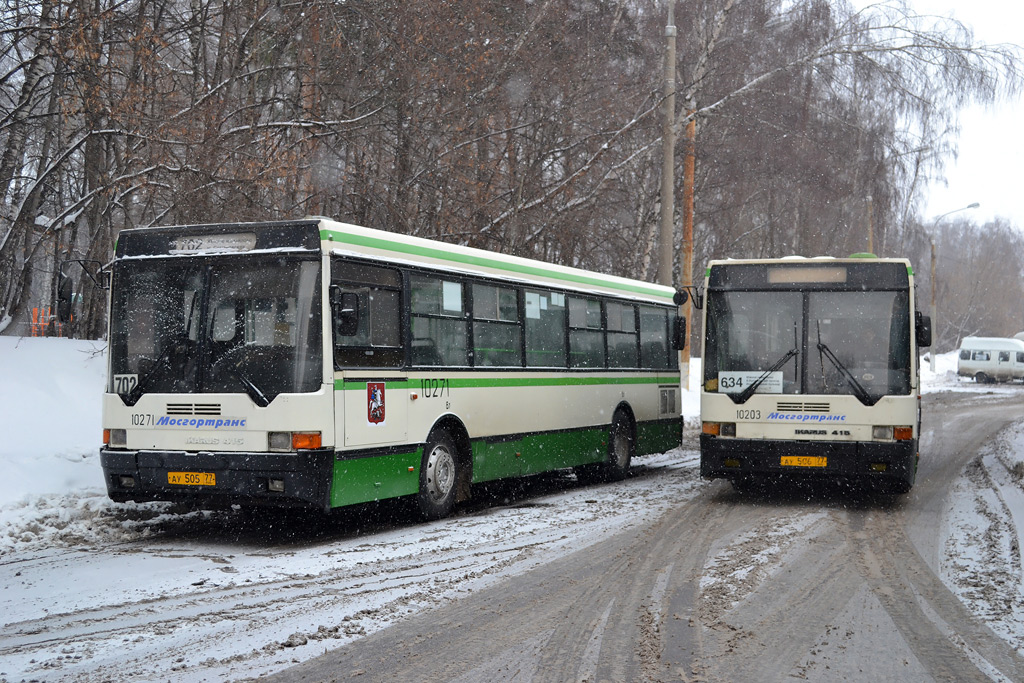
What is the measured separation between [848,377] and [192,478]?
6927 mm

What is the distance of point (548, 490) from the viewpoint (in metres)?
15.0

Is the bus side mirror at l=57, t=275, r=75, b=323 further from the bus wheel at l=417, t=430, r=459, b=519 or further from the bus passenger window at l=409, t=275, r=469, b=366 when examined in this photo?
the bus wheel at l=417, t=430, r=459, b=519

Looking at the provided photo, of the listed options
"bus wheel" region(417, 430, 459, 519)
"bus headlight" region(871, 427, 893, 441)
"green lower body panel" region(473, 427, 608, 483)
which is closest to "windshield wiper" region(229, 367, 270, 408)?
"bus wheel" region(417, 430, 459, 519)

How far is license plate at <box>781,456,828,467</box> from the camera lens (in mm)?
12789

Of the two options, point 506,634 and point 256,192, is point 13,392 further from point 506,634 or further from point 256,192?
point 506,634

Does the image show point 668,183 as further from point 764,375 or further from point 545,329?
point 764,375

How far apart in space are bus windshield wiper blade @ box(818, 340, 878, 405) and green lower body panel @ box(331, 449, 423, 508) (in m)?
4.69

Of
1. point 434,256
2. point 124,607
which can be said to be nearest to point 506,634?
point 124,607

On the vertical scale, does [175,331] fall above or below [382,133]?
below

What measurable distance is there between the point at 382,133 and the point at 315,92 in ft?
4.85

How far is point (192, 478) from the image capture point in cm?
1008

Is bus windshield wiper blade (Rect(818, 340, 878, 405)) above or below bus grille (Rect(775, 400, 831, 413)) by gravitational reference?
above

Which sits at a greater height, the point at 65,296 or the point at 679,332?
the point at 65,296

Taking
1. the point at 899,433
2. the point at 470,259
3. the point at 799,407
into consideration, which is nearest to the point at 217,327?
the point at 470,259
